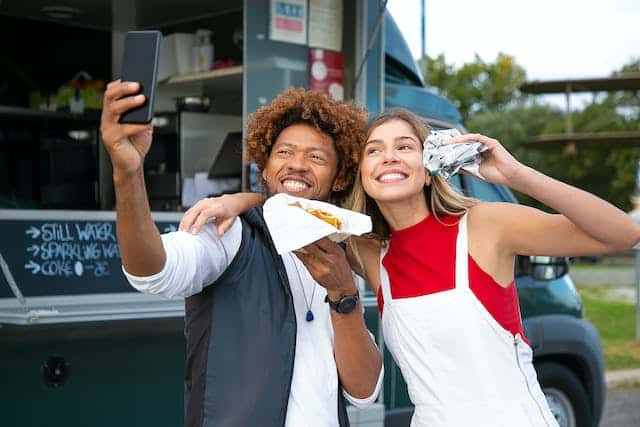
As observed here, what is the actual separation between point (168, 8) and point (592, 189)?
33.4m

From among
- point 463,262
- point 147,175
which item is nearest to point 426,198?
point 463,262

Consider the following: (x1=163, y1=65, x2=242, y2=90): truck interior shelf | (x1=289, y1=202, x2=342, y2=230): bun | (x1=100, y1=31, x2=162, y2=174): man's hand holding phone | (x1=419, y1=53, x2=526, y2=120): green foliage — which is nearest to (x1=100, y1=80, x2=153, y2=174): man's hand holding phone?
(x1=100, y1=31, x2=162, y2=174): man's hand holding phone

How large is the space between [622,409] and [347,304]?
6589 millimetres

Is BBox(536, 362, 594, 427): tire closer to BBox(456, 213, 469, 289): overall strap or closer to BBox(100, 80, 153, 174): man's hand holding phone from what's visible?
BBox(456, 213, 469, 289): overall strap

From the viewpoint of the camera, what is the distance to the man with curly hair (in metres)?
2.05

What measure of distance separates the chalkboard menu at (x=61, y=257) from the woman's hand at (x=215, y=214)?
157cm

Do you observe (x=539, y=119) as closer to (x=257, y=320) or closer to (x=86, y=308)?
(x=86, y=308)

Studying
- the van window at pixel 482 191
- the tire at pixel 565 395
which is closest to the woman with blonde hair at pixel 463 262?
the van window at pixel 482 191

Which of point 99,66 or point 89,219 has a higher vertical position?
point 99,66

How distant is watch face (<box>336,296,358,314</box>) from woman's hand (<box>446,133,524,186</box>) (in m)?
0.46

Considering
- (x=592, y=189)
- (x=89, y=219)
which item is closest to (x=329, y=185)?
(x=89, y=219)

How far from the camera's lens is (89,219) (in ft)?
13.4

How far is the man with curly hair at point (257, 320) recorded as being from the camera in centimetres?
Answer: 205

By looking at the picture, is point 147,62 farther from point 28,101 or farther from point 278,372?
point 28,101
